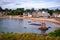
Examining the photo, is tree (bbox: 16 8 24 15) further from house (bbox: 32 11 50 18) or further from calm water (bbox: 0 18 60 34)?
house (bbox: 32 11 50 18)

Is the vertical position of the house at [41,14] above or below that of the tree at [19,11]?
below

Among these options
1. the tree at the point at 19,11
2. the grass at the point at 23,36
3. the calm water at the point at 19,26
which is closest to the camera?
the grass at the point at 23,36

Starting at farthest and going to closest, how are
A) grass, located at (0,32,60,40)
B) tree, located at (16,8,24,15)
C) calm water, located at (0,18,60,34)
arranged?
1. tree, located at (16,8,24,15)
2. calm water, located at (0,18,60,34)
3. grass, located at (0,32,60,40)

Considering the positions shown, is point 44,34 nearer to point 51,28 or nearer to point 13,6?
point 51,28

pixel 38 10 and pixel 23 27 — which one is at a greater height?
pixel 38 10

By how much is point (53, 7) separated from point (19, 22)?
102 centimetres

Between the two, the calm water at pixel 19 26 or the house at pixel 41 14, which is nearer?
the calm water at pixel 19 26

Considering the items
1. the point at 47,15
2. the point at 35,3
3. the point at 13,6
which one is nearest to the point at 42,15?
the point at 47,15

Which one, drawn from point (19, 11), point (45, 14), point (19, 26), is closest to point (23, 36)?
point (19, 26)

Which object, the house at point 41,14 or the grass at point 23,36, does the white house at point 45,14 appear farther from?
the grass at point 23,36

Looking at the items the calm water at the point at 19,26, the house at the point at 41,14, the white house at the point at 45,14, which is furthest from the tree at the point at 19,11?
the white house at the point at 45,14

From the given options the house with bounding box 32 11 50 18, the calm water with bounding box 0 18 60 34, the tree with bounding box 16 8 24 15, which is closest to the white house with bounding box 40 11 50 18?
the house with bounding box 32 11 50 18

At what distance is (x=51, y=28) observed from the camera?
412 cm

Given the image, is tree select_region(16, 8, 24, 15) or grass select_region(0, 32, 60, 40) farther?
tree select_region(16, 8, 24, 15)
